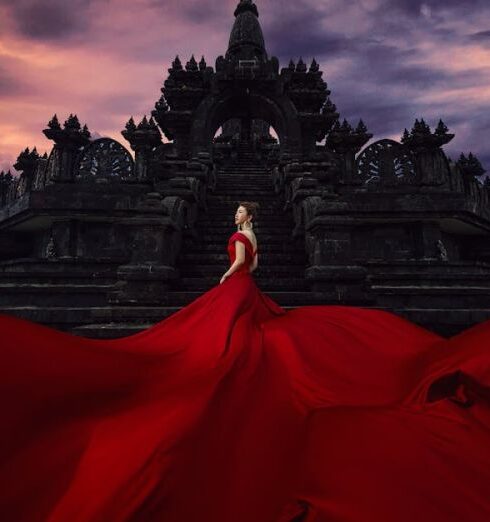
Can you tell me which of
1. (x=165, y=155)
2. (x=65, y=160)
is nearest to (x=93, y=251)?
(x=65, y=160)

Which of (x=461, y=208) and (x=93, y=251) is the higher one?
(x=461, y=208)

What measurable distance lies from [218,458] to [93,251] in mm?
11118

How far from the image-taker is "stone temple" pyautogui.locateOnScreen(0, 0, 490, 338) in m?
6.59

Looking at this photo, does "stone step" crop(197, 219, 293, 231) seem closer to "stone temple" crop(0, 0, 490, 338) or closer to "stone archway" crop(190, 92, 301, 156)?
"stone temple" crop(0, 0, 490, 338)

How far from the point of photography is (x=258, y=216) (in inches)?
375

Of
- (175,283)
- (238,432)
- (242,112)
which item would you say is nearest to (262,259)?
(175,283)

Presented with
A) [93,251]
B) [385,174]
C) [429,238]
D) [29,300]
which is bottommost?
[29,300]

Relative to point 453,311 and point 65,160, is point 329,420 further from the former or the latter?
point 65,160

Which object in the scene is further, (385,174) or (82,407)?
(385,174)

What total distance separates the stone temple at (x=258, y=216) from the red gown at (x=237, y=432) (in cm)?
327

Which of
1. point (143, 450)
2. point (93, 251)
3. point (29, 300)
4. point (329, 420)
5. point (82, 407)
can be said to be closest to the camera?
point (143, 450)

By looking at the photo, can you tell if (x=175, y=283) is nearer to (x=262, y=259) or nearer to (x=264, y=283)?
(x=264, y=283)

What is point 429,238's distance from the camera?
10945mm

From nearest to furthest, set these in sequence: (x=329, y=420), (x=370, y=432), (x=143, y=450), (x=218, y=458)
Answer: (x=143, y=450), (x=218, y=458), (x=370, y=432), (x=329, y=420)
